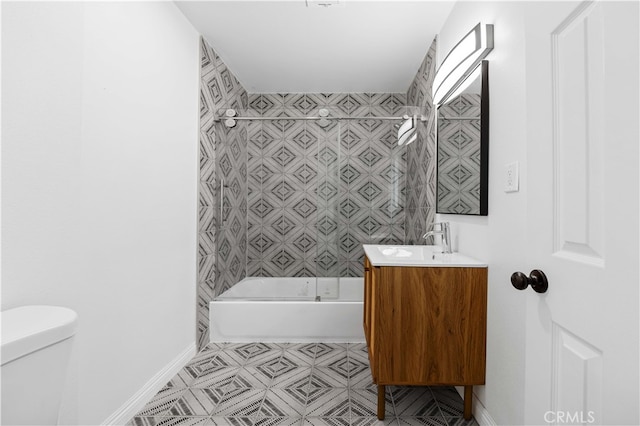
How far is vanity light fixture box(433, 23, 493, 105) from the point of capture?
168 centimetres

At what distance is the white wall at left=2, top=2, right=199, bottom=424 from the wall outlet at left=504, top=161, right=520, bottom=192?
5.69ft

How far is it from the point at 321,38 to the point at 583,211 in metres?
2.32

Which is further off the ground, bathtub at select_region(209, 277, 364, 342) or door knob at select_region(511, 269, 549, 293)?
door knob at select_region(511, 269, 549, 293)

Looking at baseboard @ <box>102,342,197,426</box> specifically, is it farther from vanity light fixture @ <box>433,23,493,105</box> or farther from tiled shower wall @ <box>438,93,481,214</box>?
vanity light fixture @ <box>433,23,493,105</box>

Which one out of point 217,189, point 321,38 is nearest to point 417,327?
point 217,189

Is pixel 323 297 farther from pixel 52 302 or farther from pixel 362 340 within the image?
pixel 52 302

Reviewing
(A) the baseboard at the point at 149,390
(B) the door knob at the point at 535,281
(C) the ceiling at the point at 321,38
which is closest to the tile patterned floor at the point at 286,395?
(A) the baseboard at the point at 149,390

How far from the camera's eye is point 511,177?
1.45 meters

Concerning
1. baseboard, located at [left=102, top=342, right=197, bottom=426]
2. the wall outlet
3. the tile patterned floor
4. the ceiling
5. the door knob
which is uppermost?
the ceiling

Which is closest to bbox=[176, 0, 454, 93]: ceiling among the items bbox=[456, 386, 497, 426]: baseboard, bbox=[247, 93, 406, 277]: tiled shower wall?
bbox=[247, 93, 406, 277]: tiled shower wall

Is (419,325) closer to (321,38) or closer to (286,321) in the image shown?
(286,321)

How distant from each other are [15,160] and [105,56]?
0.71 metres

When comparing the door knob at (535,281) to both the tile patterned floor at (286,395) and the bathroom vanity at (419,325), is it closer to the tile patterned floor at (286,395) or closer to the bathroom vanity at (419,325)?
the bathroom vanity at (419,325)

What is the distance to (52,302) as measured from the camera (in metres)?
1.33
